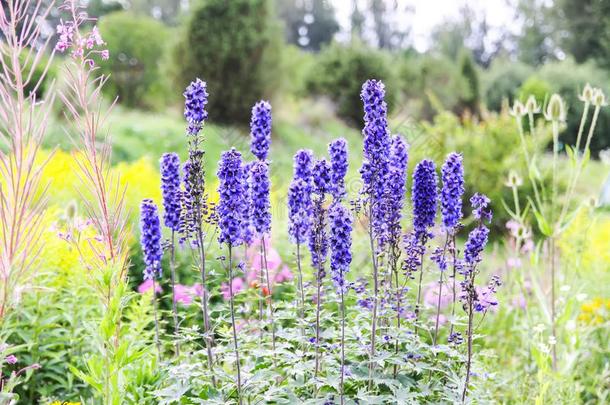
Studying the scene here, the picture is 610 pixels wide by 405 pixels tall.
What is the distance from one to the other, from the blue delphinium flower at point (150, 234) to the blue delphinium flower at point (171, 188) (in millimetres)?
65

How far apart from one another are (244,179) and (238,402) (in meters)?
0.96

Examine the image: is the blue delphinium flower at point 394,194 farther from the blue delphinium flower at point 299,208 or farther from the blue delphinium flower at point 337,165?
the blue delphinium flower at point 299,208

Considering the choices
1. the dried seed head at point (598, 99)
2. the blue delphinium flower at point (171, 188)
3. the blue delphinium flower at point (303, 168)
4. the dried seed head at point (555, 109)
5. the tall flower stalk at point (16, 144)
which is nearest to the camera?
the tall flower stalk at point (16, 144)

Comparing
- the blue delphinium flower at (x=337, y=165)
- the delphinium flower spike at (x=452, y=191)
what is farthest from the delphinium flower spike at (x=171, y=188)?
the delphinium flower spike at (x=452, y=191)

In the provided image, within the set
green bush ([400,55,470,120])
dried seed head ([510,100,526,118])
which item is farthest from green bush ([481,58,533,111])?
dried seed head ([510,100,526,118])

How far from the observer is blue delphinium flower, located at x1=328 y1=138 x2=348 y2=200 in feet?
9.36

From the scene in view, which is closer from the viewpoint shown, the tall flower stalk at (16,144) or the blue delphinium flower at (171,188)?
the tall flower stalk at (16,144)

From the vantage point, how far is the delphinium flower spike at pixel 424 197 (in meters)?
3.00

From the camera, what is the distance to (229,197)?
269 cm

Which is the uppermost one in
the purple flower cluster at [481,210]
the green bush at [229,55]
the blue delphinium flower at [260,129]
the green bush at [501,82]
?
the green bush at [501,82]

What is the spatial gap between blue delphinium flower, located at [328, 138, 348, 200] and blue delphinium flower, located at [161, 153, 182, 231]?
710 mm

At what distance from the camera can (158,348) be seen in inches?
138

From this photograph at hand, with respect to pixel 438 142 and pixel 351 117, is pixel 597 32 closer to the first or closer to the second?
pixel 351 117

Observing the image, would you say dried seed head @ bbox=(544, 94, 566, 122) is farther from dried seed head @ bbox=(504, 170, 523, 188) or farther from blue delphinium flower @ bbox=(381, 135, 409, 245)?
blue delphinium flower @ bbox=(381, 135, 409, 245)
